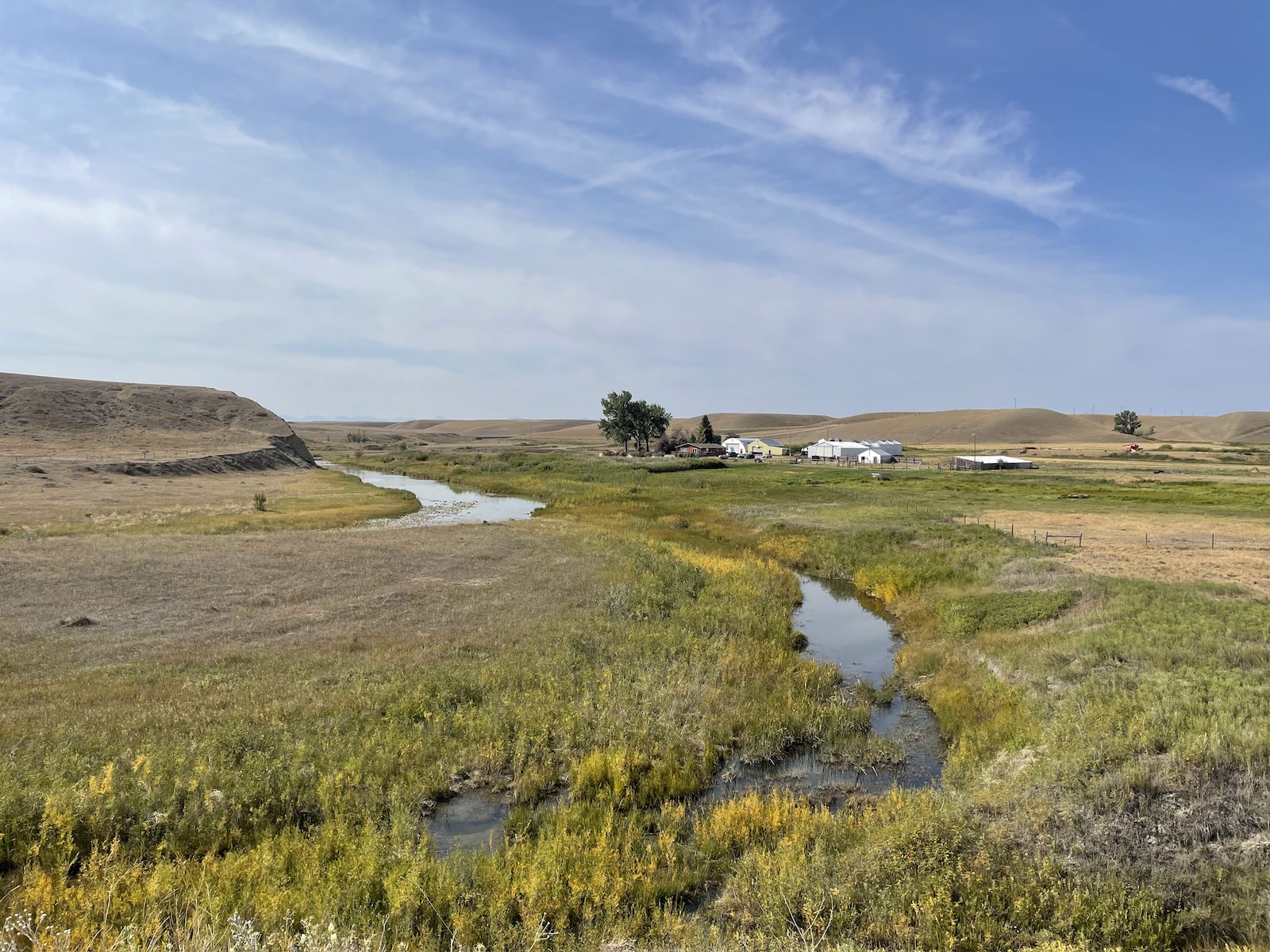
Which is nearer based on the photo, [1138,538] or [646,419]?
[1138,538]

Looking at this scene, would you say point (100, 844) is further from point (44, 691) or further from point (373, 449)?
point (373, 449)

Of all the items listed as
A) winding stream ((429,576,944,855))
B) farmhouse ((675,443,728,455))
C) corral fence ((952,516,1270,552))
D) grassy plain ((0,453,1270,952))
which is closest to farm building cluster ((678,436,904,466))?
farmhouse ((675,443,728,455))

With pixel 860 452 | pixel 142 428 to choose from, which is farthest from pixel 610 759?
pixel 142 428

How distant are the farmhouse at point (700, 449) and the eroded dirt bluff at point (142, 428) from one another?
73.9 meters

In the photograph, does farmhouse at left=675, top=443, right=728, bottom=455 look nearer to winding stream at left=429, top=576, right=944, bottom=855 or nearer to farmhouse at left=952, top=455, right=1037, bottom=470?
farmhouse at left=952, top=455, right=1037, bottom=470

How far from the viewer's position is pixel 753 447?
488 feet

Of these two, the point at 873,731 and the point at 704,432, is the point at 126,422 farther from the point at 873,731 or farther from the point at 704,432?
the point at 873,731

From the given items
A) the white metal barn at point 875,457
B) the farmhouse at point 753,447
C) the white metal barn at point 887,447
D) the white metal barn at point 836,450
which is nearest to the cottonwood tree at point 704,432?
the farmhouse at point 753,447

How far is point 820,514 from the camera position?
159 ft

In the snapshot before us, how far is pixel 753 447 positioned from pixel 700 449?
40.2 ft

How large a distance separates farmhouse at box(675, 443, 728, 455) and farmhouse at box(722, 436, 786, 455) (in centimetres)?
290

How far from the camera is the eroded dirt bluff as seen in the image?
84.2 meters

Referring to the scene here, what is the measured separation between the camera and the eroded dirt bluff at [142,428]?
276ft

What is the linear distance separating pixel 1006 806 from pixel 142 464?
9086 cm
